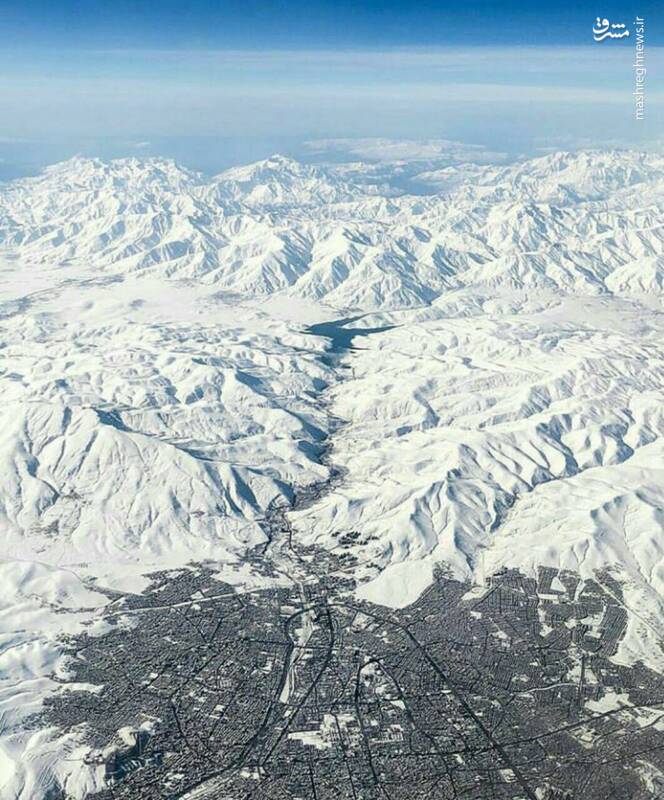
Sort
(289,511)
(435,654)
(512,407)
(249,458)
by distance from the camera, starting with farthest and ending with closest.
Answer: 1. (512,407)
2. (249,458)
3. (289,511)
4. (435,654)

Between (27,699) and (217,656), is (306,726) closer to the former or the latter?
(217,656)

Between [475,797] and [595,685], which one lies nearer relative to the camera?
[475,797]

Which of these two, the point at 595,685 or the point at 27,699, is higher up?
the point at 27,699

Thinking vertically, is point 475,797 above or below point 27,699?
below

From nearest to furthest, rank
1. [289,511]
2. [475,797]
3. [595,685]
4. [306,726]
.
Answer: [475,797] < [306,726] < [595,685] < [289,511]

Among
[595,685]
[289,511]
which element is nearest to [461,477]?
[289,511]

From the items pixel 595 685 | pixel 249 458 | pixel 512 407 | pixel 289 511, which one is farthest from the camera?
pixel 512 407

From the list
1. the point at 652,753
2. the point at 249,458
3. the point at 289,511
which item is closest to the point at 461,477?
the point at 289,511

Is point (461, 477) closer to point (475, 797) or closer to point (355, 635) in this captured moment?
point (355, 635)

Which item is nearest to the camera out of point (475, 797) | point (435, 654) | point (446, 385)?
point (475, 797)
